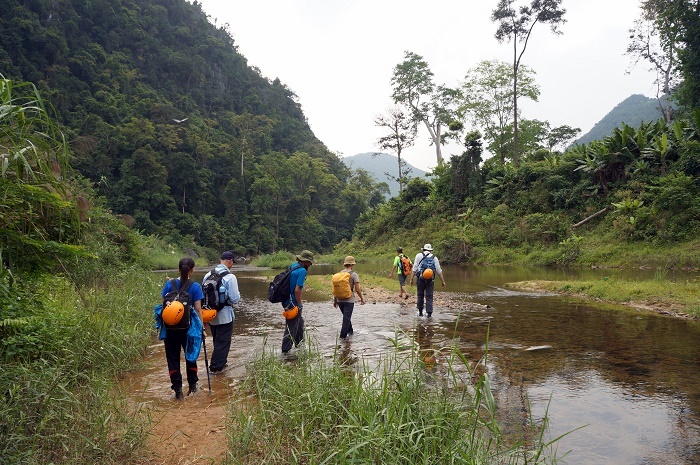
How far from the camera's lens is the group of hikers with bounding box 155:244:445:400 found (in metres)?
5.45

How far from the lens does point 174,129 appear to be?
55.7m

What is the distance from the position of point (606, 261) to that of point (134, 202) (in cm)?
4476

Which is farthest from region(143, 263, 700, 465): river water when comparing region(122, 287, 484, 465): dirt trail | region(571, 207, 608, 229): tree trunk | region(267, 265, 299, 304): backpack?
region(571, 207, 608, 229): tree trunk

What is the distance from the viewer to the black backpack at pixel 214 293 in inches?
254

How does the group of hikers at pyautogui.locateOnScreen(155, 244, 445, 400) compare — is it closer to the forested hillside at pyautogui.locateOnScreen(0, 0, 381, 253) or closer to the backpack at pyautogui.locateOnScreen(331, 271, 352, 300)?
the backpack at pyautogui.locateOnScreen(331, 271, 352, 300)

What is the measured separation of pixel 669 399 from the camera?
207 inches

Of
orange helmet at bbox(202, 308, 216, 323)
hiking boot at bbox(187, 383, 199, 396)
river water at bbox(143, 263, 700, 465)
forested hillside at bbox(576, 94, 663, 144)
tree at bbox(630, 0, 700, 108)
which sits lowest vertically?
river water at bbox(143, 263, 700, 465)

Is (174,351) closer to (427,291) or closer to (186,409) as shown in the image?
(186,409)

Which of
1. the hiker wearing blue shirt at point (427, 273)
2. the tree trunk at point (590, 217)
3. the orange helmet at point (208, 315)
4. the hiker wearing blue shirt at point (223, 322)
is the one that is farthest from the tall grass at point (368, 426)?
the tree trunk at point (590, 217)

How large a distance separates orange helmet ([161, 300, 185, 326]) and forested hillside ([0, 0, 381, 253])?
39.9m

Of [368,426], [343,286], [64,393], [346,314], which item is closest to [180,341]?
[64,393]

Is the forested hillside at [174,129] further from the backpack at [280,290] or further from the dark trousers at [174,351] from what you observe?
the dark trousers at [174,351]

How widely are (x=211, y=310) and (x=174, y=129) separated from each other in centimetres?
5465

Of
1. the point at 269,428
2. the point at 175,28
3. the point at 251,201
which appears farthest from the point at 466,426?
the point at 175,28
